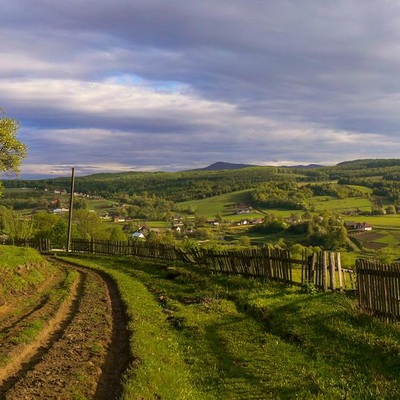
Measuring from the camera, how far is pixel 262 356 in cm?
1048

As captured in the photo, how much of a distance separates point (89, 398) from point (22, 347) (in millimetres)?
3298

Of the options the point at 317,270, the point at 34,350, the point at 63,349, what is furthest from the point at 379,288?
the point at 34,350

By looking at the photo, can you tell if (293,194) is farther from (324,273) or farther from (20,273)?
(20,273)

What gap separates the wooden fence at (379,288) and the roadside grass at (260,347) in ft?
2.01

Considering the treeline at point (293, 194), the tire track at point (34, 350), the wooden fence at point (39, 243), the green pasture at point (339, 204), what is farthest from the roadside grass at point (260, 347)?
the treeline at point (293, 194)

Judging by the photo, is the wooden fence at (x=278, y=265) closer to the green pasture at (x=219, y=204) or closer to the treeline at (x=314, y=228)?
Result: the treeline at (x=314, y=228)

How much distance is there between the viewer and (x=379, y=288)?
1371 cm

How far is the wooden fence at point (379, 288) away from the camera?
42.7 ft

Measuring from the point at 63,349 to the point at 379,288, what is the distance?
31.4 ft

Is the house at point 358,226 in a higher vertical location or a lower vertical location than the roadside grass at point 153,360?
lower

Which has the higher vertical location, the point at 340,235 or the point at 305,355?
the point at 305,355

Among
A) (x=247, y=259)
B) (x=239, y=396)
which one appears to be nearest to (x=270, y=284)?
(x=247, y=259)

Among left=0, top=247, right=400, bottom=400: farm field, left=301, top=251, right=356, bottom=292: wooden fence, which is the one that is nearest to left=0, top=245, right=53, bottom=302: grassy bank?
left=0, top=247, right=400, bottom=400: farm field

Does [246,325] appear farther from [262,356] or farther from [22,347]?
[22,347]
